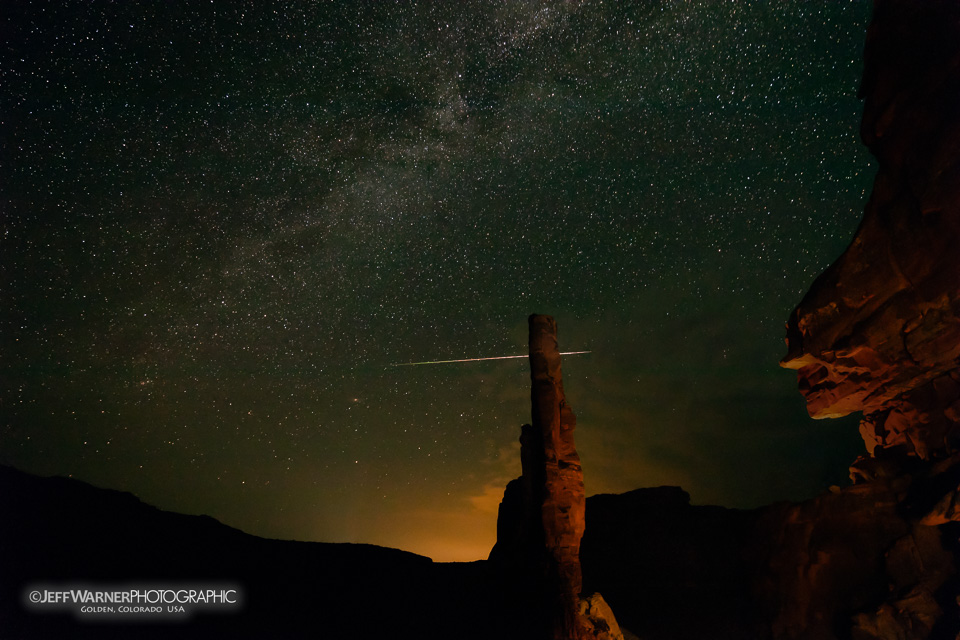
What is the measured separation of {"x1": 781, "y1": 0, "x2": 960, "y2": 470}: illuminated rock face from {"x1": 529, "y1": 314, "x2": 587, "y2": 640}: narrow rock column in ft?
38.3

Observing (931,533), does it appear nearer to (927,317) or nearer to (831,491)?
(831,491)

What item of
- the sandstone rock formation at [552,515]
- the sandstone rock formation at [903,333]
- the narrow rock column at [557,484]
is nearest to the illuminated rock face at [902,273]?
the sandstone rock formation at [903,333]

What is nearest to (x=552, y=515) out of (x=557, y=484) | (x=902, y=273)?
(x=557, y=484)

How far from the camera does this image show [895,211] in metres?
18.0

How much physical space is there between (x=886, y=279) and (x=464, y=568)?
114 ft

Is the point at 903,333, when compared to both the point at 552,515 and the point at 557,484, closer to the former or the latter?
the point at 557,484

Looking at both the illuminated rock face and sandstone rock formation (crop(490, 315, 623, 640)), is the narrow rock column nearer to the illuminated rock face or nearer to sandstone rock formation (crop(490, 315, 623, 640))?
sandstone rock formation (crop(490, 315, 623, 640))

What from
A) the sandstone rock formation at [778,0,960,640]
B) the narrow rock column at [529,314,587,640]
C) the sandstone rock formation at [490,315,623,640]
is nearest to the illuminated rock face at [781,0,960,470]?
the sandstone rock formation at [778,0,960,640]

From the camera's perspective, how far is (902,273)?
18219 mm

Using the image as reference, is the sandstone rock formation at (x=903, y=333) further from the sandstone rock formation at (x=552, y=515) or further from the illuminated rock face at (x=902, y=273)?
the sandstone rock formation at (x=552, y=515)

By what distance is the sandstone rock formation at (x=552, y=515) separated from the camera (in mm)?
19859

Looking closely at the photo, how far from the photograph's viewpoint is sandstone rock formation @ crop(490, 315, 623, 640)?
1986 cm

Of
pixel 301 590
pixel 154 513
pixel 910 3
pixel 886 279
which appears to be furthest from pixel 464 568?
pixel 910 3

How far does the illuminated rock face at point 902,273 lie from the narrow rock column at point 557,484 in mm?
11680
